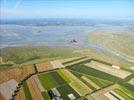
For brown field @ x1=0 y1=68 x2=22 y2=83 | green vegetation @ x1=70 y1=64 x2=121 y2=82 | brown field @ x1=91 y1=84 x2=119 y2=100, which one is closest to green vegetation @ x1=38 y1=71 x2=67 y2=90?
brown field @ x1=0 y1=68 x2=22 y2=83

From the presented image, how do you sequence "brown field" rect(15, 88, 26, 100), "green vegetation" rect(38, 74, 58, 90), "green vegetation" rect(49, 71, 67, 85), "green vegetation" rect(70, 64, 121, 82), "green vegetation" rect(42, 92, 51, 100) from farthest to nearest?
"green vegetation" rect(70, 64, 121, 82)
"green vegetation" rect(49, 71, 67, 85)
"green vegetation" rect(38, 74, 58, 90)
"brown field" rect(15, 88, 26, 100)
"green vegetation" rect(42, 92, 51, 100)

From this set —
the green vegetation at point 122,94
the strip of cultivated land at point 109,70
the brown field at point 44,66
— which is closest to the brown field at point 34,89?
the brown field at point 44,66

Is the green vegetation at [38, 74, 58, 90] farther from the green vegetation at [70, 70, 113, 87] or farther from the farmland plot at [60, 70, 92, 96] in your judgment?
the green vegetation at [70, 70, 113, 87]

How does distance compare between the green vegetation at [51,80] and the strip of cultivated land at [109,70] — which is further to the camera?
the strip of cultivated land at [109,70]

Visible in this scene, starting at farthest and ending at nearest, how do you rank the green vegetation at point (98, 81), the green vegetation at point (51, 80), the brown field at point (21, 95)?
the green vegetation at point (98, 81), the green vegetation at point (51, 80), the brown field at point (21, 95)

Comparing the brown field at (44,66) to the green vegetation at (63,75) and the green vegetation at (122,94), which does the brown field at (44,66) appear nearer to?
the green vegetation at (63,75)

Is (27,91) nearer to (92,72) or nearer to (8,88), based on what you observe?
(8,88)

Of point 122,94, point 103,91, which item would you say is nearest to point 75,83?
point 103,91

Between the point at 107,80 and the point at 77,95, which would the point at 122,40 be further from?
the point at 77,95
